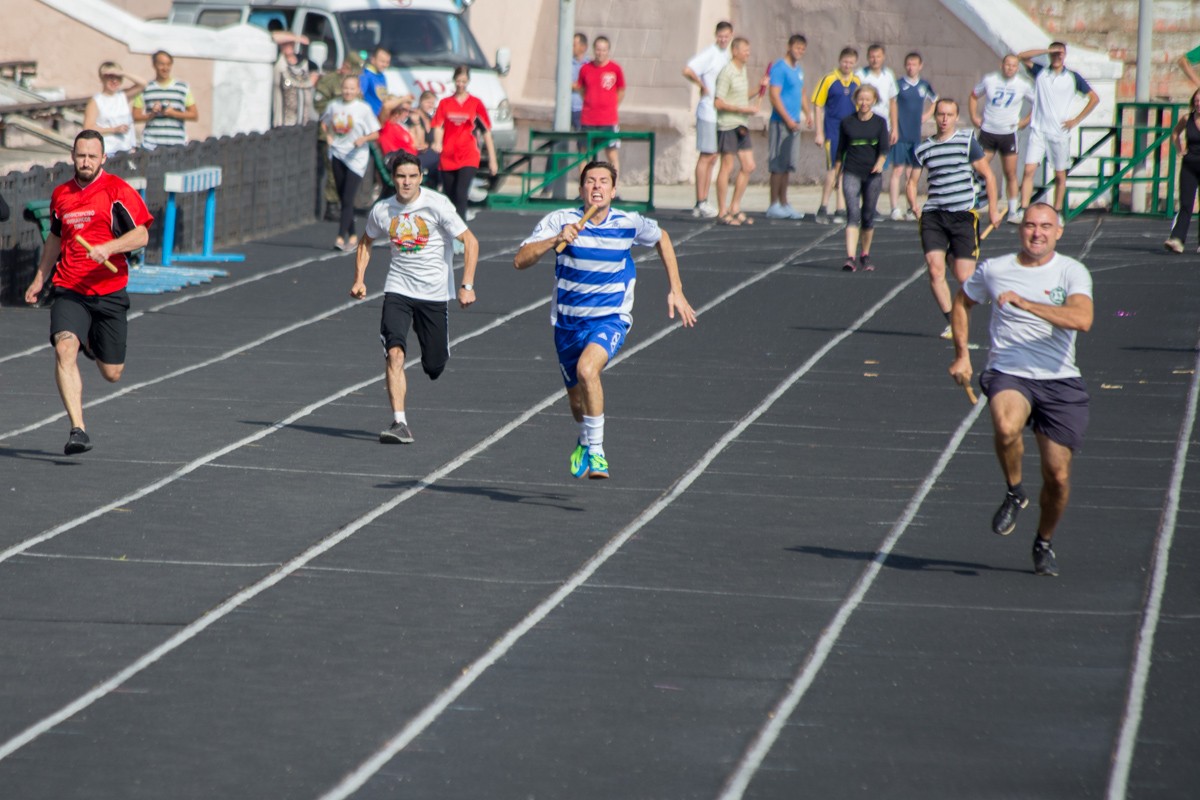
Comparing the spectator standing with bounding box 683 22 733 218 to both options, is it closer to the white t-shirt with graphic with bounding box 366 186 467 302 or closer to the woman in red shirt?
the woman in red shirt

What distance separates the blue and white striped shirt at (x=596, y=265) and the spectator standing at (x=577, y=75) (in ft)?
55.0

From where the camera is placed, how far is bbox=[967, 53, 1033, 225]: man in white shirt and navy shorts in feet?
78.8

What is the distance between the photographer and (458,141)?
22766 mm

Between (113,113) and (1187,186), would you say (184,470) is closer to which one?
(113,113)

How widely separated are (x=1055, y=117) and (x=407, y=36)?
874 centimetres

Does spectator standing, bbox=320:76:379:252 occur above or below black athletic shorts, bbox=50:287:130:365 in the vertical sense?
above

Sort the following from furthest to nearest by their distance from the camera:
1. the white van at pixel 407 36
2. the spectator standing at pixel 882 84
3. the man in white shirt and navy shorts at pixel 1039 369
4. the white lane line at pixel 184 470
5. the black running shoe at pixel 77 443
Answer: the white van at pixel 407 36 → the spectator standing at pixel 882 84 → the black running shoe at pixel 77 443 → the white lane line at pixel 184 470 → the man in white shirt and navy shorts at pixel 1039 369

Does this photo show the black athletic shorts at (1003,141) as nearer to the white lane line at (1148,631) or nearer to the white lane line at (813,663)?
the white lane line at (1148,631)

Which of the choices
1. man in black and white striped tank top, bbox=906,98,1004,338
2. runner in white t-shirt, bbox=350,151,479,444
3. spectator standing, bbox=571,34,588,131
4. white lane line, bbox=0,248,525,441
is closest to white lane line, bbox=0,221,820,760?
runner in white t-shirt, bbox=350,151,479,444

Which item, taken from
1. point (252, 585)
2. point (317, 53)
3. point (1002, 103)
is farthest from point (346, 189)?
point (252, 585)

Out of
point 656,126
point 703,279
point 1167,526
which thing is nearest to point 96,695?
point 1167,526

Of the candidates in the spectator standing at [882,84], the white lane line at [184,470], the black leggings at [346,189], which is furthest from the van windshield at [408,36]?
the white lane line at [184,470]

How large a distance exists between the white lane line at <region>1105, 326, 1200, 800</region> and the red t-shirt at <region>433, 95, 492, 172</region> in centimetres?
1144

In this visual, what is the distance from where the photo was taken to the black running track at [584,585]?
6590 millimetres
